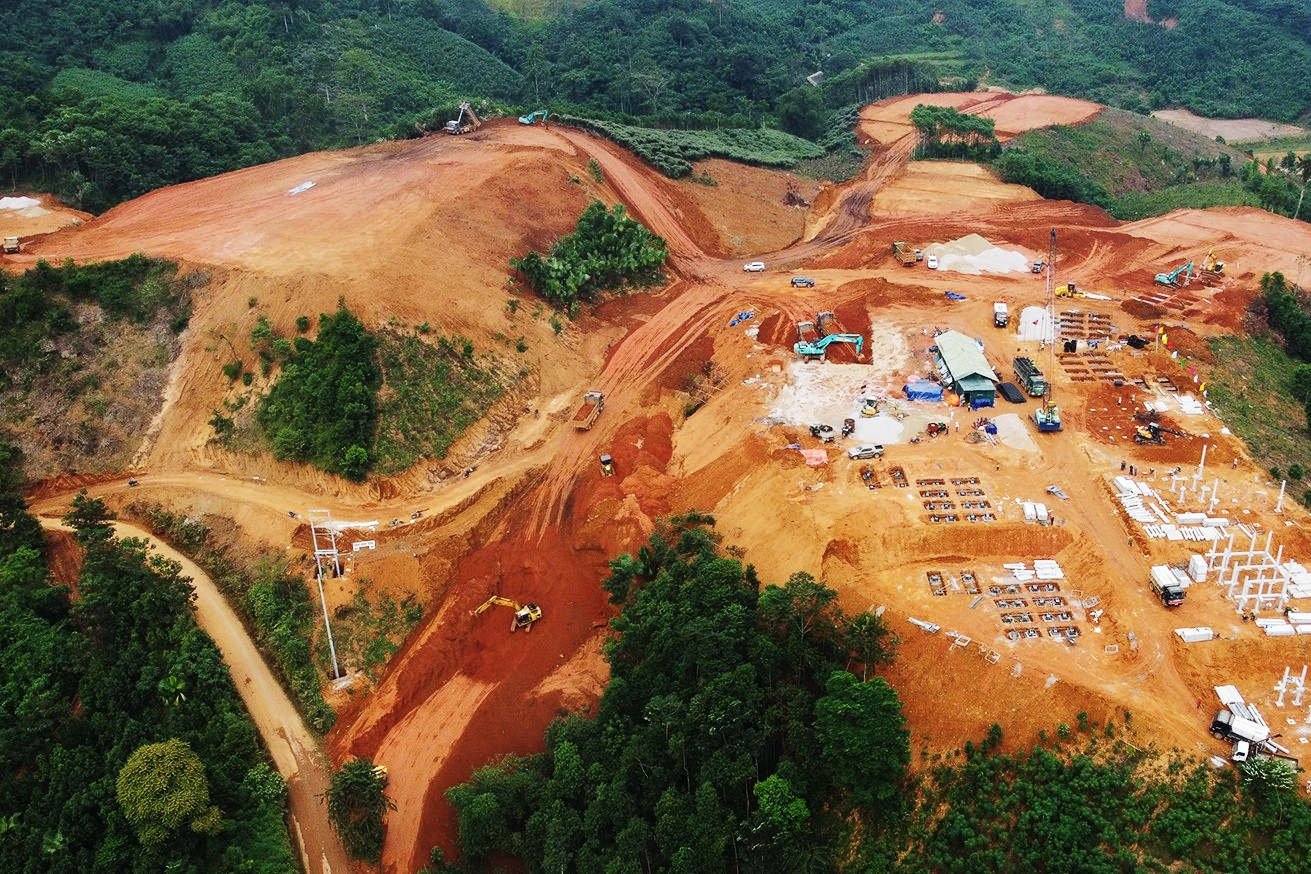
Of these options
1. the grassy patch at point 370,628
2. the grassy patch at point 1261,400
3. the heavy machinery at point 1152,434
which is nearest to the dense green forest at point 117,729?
the grassy patch at point 370,628

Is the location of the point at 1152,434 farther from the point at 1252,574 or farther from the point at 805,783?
the point at 805,783

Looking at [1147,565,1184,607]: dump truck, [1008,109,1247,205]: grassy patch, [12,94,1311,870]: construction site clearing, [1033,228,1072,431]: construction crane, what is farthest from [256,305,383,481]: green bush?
[1008,109,1247,205]: grassy patch

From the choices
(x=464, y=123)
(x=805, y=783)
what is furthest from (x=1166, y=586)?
(x=464, y=123)

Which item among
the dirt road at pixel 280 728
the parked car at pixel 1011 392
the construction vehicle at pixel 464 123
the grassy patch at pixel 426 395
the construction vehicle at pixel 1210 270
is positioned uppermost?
the construction vehicle at pixel 464 123

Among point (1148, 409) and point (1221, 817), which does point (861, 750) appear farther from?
point (1148, 409)

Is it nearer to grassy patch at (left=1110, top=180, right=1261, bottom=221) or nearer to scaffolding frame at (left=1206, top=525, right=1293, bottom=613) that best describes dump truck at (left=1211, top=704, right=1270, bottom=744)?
scaffolding frame at (left=1206, top=525, right=1293, bottom=613)

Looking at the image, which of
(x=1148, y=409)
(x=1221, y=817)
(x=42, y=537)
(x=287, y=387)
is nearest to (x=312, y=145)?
(x=287, y=387)

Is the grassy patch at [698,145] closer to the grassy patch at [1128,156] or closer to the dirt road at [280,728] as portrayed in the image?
the grassy patch at [1128,156]
